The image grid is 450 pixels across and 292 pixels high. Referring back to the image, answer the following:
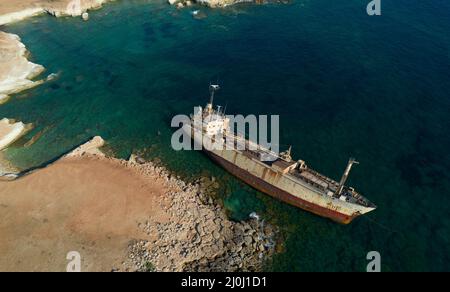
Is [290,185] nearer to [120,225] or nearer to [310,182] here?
[310,182]

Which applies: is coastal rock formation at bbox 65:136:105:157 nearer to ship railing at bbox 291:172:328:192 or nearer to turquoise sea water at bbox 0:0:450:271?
turquoise sea water at bbox 0:0:450:271

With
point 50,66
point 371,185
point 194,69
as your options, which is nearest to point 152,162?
point 194,69

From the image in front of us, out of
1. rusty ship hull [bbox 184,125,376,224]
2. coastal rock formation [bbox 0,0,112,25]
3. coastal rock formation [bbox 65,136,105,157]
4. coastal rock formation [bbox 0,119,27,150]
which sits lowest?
rusty ship hull [bbox 184,125,376,224]

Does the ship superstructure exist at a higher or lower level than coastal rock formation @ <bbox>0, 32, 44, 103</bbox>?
lower

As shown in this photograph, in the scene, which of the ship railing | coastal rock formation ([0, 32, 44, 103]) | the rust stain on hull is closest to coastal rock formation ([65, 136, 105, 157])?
the rust stain on hull

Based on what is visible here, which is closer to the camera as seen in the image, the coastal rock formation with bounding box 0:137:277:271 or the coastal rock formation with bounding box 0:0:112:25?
the coastal rock formation with bounding box 0:137:277:271

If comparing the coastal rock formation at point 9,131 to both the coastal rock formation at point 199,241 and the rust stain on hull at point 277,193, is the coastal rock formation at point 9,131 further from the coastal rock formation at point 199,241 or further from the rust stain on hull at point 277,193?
the rust stain on hull at point 277,193

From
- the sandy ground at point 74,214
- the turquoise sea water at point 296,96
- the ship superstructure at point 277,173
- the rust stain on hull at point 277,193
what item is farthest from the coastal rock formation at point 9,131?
the rust stain on hull at point 277,193

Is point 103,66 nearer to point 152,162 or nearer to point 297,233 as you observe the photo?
point 152,162
